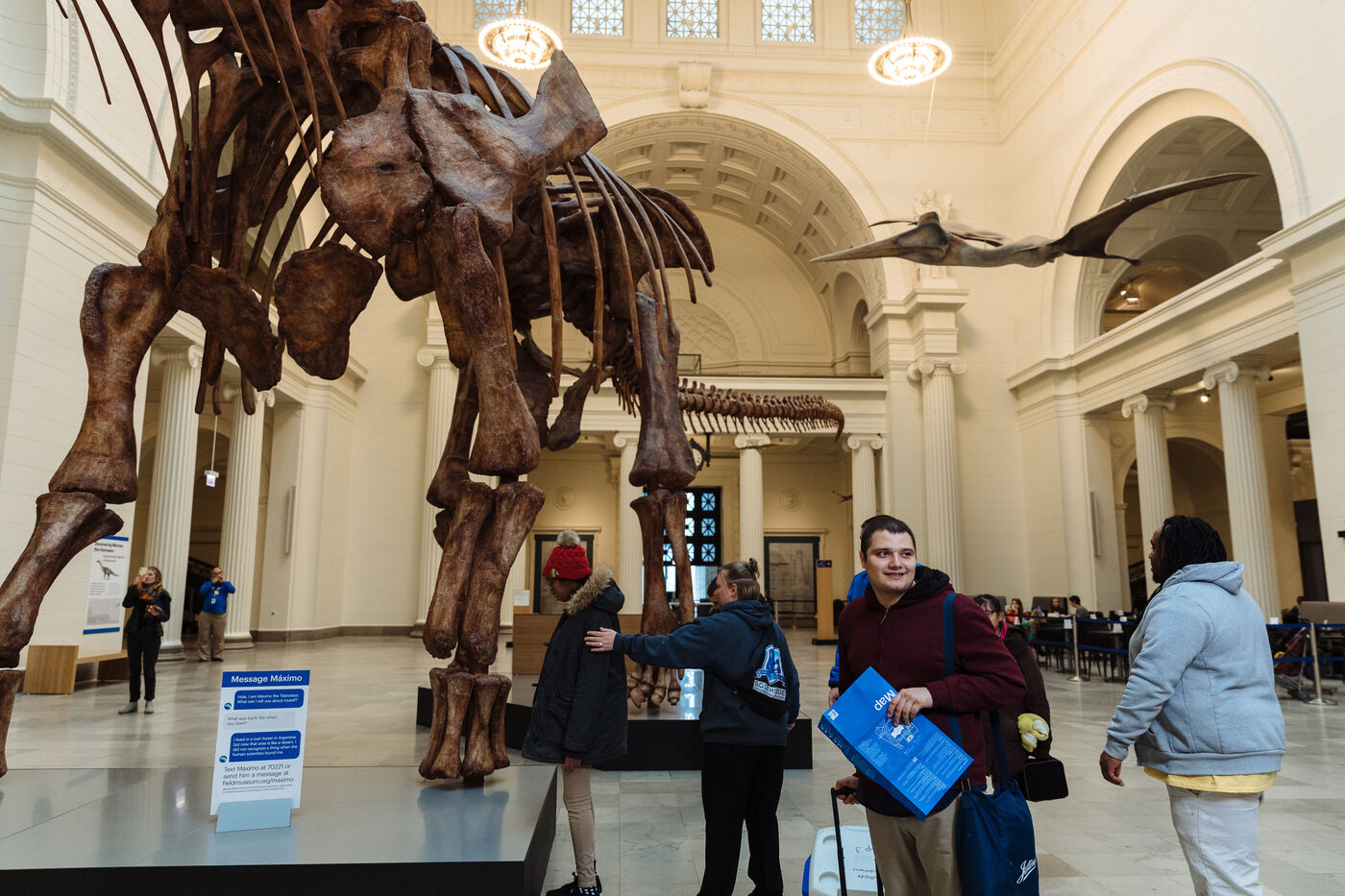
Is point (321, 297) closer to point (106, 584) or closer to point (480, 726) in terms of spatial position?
point (480, 726)

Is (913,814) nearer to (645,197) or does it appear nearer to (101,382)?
(101,382)

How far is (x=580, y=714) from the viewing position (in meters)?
3.17

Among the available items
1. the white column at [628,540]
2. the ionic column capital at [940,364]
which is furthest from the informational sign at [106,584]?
the ionic column capital at [940,364]

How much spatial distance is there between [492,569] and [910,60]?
16.2 meters

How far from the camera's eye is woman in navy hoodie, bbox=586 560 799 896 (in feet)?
9.95

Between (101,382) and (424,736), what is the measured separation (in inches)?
178

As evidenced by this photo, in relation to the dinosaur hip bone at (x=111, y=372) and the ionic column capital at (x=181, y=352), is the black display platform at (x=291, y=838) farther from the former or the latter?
the ionic column capital at (x=181, y=352)

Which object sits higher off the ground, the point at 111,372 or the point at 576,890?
the point at 111,372

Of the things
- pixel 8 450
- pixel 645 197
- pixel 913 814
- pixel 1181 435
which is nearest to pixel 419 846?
pixel 913 814

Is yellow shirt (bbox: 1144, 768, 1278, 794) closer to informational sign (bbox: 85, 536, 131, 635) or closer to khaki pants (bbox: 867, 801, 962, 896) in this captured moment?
khaki pants (bbox: 867, 801, 962, 896)

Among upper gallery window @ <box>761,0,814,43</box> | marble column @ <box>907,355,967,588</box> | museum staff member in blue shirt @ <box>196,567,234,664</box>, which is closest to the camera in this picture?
museum staff member in blue shirt @ <box>196,567,234,664</box>

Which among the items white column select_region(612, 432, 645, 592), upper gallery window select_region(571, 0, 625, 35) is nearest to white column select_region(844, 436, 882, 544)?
white column select_region(612, 432, 645, 592)

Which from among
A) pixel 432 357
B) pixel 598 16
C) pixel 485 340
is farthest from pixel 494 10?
pixel 485 340

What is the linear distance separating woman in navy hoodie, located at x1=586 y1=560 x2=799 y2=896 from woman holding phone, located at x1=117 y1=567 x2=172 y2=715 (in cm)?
672
